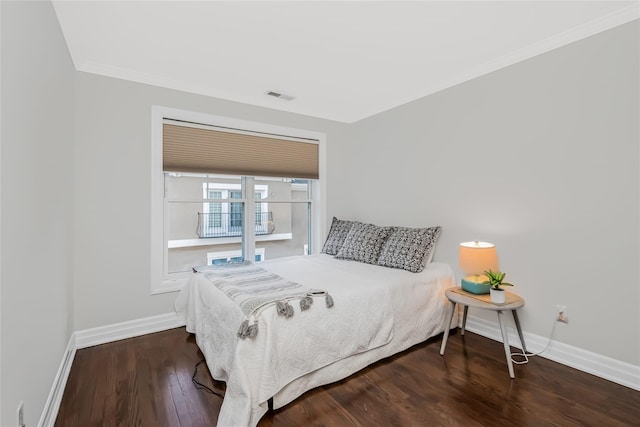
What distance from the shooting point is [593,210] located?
2121 millimetres

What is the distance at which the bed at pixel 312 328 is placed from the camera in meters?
1.66

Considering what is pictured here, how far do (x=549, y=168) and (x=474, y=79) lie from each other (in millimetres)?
1044

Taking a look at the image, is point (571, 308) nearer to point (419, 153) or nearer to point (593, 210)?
point (593, 210)

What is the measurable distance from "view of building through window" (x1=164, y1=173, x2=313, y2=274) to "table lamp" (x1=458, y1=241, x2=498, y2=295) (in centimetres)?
216

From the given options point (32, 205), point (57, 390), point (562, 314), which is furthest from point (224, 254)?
point (562, 314)

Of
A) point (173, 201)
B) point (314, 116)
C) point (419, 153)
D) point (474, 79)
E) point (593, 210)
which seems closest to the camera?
point (593, 210)

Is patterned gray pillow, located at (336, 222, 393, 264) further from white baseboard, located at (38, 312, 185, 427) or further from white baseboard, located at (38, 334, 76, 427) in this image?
white baseboard, located at (38, 334, 76, 427)

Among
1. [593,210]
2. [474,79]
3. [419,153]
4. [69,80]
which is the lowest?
[593,210]

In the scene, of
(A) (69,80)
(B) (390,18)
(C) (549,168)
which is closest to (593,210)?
(C) (549,168)

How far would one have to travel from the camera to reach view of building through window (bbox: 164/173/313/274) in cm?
316

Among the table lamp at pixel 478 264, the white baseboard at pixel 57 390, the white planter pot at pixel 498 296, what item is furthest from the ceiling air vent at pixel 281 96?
the white baseboard at pixel 57 390

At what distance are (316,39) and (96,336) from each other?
9.83 feet

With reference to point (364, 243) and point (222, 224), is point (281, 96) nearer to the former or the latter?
point (222, 224)

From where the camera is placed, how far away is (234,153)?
3.35m
